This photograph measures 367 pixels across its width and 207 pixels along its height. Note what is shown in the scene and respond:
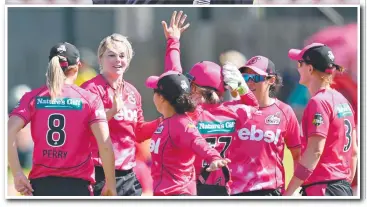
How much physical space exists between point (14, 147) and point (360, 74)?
271 centimetres

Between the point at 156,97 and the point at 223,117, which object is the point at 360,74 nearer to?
the point at 223,117

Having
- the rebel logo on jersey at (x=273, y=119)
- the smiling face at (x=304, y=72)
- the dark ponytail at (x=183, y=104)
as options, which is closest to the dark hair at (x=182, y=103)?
the dark ponytail at (x=183, y=104)

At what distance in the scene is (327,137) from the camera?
17.8 feet

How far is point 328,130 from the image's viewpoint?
540 centimetres

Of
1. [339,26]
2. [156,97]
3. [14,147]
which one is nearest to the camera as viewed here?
[156,97]

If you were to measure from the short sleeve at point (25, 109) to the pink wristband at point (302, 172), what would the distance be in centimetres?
196

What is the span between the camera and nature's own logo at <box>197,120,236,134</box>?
506 cm

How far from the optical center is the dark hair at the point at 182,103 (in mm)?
4895

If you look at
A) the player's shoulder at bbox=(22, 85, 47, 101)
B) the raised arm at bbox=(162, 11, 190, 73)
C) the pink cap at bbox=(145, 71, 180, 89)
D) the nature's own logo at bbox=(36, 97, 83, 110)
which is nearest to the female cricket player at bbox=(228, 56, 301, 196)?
the raised arm at bbox=(162, 11, 190, 73)

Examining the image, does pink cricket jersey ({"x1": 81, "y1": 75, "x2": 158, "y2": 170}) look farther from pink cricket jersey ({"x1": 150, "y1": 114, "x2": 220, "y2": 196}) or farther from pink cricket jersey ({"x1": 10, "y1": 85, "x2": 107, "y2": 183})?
pink cricket jersey ({"x1": 150, "y1": 114, "x2": 220, "y2": 196})

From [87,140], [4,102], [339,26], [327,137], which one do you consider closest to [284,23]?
[339,26]

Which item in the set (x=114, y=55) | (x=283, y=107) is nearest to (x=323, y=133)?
(x=283, y=107)

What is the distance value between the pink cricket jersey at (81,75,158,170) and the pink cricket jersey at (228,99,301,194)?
2.15 ft

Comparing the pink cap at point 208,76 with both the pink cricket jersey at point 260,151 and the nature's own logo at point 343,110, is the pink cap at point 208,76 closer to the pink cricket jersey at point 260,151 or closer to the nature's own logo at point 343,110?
the pink cricket jersey at point 260,151
